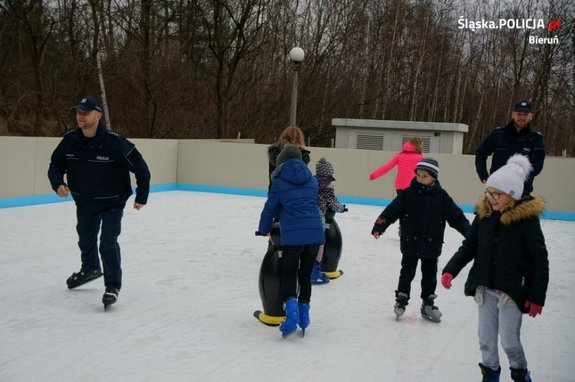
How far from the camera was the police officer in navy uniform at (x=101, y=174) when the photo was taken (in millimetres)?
5320

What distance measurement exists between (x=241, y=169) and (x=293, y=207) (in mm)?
10974

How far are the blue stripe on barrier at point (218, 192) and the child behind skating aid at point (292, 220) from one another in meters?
7.83

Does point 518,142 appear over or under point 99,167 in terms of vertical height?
over

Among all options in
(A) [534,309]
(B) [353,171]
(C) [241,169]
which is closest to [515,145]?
(A) [534,309]

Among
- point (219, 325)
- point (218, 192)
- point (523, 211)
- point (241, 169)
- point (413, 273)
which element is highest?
point (523, 211)

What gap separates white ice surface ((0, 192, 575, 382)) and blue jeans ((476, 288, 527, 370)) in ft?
1.47

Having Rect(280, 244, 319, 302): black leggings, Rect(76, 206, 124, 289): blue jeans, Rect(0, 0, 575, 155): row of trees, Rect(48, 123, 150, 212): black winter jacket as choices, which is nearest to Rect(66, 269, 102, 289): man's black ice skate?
Rect(76, 206, 124, 289): blue jeans

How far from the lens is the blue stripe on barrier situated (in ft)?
38.7

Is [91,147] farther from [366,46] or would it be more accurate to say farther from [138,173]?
[366,46]

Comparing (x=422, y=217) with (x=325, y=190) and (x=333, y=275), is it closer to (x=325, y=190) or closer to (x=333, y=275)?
(x=325, y=190)

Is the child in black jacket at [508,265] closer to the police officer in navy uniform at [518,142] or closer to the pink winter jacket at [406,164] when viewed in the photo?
the police officer in navy uniform at [518,142]

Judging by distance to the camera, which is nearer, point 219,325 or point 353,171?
point 219,325

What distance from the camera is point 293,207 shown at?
15.3 feet

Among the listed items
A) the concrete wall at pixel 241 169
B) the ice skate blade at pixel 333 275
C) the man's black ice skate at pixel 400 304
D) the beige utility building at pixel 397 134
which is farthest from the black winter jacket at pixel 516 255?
the beige utility building at pixel 397 134
